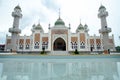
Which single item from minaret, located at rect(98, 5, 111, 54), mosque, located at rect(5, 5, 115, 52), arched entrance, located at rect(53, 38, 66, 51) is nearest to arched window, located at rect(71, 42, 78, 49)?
mosque, located at rect(5, 5, 115, 52)

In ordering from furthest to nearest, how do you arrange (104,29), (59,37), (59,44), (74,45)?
(59,44), (59,37), (74,45), (104,29)

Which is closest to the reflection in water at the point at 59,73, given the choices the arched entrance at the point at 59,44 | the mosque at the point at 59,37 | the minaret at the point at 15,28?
the mosque at the point at 59,37

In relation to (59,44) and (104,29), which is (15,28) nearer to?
(59,44)

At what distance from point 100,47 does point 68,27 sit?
376 inches

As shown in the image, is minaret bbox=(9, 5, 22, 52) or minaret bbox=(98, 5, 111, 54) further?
minaret bbox=(9, 5, 22, 52)

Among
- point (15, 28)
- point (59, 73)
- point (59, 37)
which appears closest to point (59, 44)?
point (59, 37)

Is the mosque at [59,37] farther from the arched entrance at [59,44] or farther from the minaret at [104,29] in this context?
the arched entrance at [59,44]

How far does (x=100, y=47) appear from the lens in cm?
2816

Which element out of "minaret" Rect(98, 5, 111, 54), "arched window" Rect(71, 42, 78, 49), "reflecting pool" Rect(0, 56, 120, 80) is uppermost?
"minaret" Rect(98, 5, 111, 54)

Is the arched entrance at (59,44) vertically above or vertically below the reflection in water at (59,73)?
above

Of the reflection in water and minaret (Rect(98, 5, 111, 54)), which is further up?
minaret (Rect(98, 5, 111, 54))

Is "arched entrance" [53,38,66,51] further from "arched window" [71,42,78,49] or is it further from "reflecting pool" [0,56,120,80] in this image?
"reflecting pool" [0,56,120,80]

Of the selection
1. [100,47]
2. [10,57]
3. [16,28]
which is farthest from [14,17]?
[100,47]

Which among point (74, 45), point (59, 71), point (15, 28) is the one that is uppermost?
point (15, 28)
